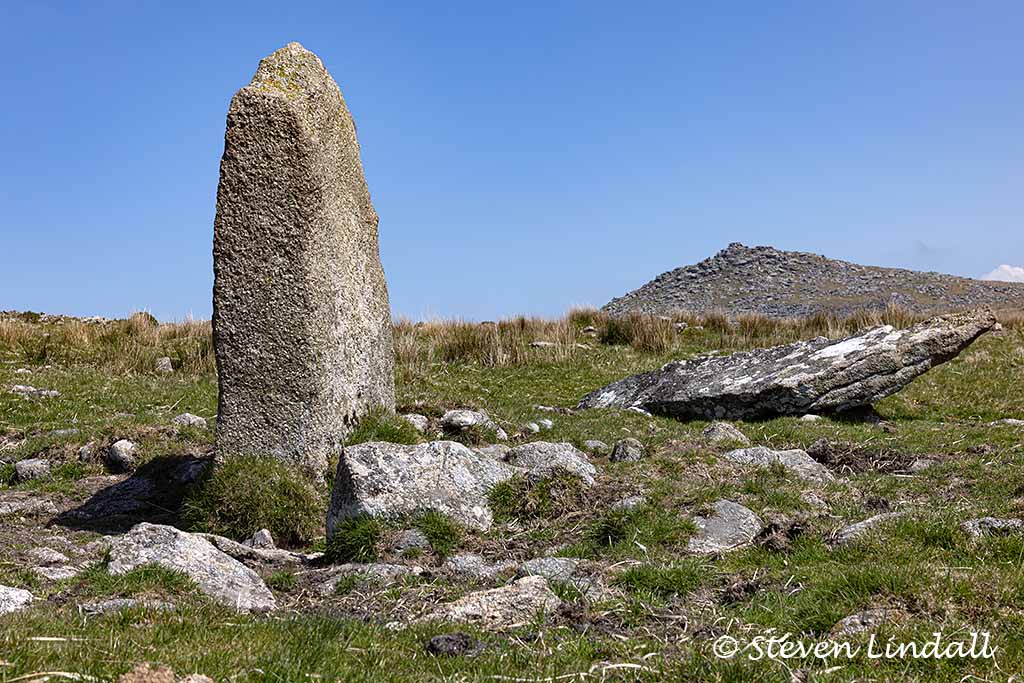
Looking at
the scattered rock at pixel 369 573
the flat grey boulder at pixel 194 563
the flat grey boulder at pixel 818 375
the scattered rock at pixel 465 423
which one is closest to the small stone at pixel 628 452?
the scattered rock at pixel 465 423

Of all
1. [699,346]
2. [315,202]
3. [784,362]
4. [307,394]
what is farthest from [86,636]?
[699,346]

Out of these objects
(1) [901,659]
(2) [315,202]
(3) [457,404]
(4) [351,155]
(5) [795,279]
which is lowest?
(1) [901,659]

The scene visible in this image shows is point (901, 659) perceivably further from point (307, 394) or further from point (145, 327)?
point (145, 327)

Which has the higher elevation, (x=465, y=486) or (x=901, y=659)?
(x=465, y=486)

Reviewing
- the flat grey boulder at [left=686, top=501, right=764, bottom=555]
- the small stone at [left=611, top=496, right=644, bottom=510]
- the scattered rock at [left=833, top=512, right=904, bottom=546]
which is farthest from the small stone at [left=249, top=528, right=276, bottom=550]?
the scattered rock at [left=833, top=512, right=904, bottom=546]

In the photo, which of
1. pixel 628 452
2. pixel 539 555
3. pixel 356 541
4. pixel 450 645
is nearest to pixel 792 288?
pixel 628 452

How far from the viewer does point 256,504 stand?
31.5ft

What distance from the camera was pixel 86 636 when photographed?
512cm

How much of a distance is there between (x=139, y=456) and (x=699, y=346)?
14.7m

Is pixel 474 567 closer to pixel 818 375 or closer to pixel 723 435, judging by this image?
pixel 723 435

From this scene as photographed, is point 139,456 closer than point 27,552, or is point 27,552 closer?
point 27,552

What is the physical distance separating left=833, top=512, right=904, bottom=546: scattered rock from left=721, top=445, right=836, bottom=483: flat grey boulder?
90.4 inches

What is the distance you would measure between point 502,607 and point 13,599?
134 inches

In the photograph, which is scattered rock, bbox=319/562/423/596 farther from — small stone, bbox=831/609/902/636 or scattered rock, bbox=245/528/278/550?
small stone, bbox=831/609/902/636
